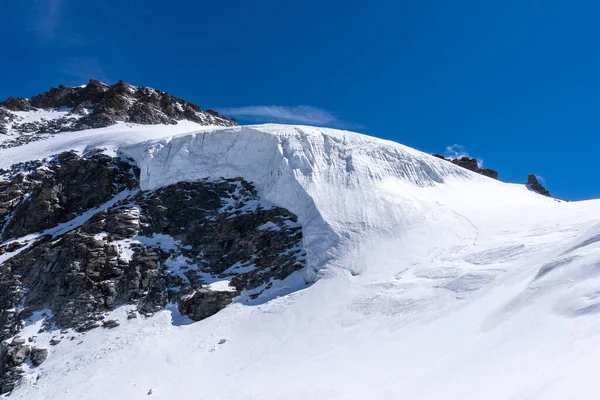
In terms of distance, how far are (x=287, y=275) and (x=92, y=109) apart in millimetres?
47943

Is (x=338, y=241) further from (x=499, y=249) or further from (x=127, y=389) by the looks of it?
(x=127, y=389)

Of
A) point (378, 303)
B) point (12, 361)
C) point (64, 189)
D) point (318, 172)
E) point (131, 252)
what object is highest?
point (318, 172)

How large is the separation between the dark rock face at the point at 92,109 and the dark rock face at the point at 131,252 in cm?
2028

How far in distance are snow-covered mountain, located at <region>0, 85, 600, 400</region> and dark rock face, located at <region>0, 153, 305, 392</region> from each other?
11cm

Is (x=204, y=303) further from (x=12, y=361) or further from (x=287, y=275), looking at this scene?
(x=12, y=361)

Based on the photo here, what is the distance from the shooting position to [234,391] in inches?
602

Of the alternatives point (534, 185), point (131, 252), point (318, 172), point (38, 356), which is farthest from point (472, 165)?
point (38, 356)

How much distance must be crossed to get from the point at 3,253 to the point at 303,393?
2695cm

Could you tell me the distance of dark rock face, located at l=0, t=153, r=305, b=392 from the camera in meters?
23.2

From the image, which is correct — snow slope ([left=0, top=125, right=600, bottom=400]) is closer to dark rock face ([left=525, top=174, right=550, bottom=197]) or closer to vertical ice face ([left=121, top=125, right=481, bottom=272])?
vertical ice face ([left=121, top=125, right=481, bottom=272])

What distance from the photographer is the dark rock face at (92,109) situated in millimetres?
51562

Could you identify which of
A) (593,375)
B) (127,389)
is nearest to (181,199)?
(127,389)

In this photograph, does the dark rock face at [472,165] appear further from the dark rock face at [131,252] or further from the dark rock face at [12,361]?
the dark rock face at [12,361]

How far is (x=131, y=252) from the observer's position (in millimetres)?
26688
